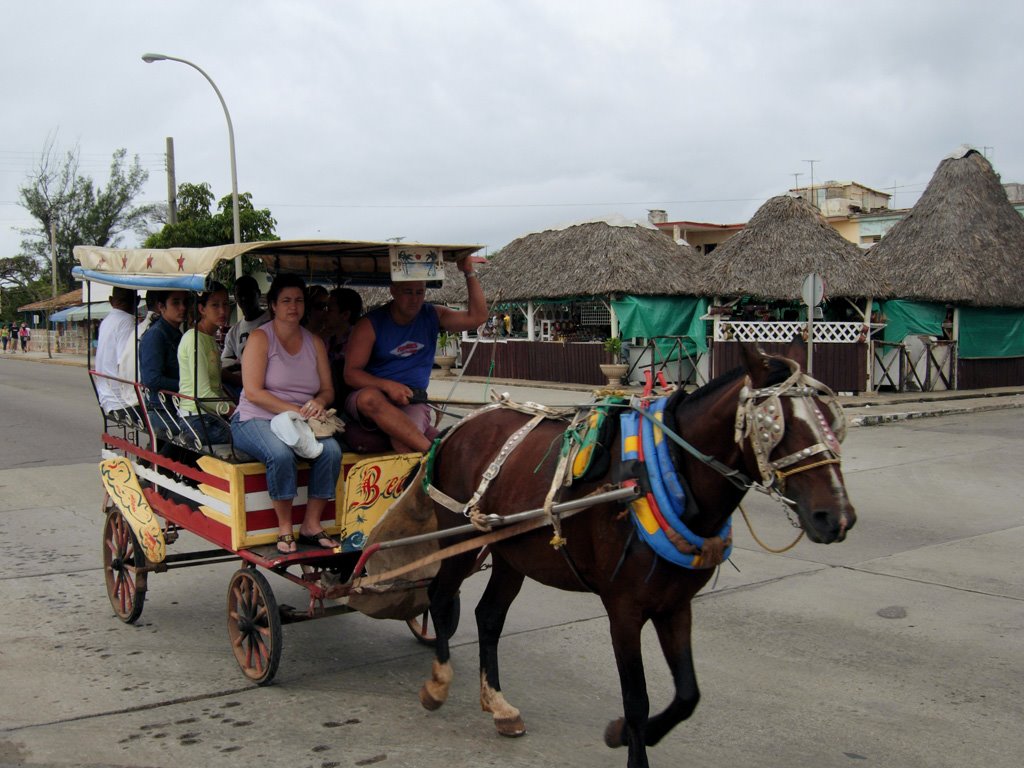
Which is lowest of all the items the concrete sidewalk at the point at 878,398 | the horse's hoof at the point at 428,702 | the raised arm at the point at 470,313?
the horse's hoof at the point at 428,702

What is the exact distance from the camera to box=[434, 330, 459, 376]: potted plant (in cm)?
2984

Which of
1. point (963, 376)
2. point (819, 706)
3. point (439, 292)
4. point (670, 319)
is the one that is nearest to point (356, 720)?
point (819, 706)

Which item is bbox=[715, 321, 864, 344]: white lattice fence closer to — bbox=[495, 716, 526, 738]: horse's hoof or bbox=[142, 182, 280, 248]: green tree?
bbox=[142, 182, 280, 248]: green tree

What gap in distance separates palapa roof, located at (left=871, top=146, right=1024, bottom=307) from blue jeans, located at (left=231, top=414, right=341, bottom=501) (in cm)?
2006

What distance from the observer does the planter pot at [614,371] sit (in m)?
23.0

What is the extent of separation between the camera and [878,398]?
20250 millimetres

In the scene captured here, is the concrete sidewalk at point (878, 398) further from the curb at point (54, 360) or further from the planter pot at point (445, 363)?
the curb at point (54, 360)

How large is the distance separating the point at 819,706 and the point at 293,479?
2.92m

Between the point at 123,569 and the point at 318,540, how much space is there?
1861 mm

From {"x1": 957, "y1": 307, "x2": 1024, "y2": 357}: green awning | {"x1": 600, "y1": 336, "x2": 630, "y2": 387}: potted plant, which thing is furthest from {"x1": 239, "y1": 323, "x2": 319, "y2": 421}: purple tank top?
{"x1": 957, "y1": 307, "x2": 1024, "y2": 357}: green awning

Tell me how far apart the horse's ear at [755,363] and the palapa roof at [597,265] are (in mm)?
19268

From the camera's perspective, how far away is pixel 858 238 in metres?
44.4

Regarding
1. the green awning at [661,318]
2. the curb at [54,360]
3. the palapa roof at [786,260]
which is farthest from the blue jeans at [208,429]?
the curb at [54,360]

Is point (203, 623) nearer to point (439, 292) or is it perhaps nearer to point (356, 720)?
point (356, 720)
